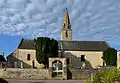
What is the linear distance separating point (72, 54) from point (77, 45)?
3068 mm

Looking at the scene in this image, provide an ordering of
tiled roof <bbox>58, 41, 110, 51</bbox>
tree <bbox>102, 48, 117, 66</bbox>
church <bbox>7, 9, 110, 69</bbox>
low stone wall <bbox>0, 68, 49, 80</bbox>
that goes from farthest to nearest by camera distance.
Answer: tiled roof <bbox>58, 41, 110, 51</bbox>, church <bbox>7, 9, 110, 69</bbox>, tree <bbox>102, 48, 117, 66</bbox>, low stone wall <bbox>0, 68, 49, 80</bbox>

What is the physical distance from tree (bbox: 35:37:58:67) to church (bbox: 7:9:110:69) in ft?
13.1

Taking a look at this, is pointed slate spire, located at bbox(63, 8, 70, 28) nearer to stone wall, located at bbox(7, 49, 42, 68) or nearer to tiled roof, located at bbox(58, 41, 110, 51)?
tiled roof, located at bbox(58, 41, 110, 51)

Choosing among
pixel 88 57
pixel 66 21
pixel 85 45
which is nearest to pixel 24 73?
pixel 88 57

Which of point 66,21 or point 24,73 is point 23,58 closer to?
point 24,73

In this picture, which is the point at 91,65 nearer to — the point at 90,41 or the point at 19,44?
the point at 90,41

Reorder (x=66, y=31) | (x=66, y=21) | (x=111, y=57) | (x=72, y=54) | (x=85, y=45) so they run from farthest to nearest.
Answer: (x=66, y=21) < (x=66, y=31) < (x=85, y=45) < (x=72, y=54) < (x=111, y=57)

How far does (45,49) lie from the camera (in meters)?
46.3

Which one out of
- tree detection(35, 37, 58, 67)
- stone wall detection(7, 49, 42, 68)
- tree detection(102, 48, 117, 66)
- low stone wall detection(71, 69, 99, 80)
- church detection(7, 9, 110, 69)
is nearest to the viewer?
low stone wall detection(71, 69, 99, 80)

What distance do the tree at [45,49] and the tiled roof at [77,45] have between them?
5885 millimetres

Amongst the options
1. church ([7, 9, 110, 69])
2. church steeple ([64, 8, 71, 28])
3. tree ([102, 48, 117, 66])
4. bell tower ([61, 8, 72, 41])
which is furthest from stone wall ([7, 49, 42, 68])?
church steeple ([64, 8, 71, 28])

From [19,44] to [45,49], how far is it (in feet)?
28.9

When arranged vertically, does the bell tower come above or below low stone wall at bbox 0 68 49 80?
above

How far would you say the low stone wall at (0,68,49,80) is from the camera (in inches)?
1410
